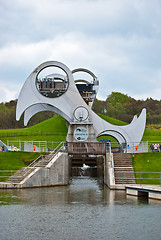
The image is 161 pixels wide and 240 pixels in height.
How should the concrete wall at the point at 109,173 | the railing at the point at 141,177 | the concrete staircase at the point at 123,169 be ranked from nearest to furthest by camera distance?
1. the railing at the point at 141,177
2. the concrete wall at the point at 109,173
3. the concrete staircase at the point at 123,169

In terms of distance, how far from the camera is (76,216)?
19.2 meters

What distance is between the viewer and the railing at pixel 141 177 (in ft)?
95.6

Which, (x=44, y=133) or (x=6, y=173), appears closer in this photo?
(x=6, y=173)

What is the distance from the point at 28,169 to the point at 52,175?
2.13m

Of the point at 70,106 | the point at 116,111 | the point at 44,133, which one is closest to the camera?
the point at 70,106

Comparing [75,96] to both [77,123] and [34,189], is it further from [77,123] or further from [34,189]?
[34,189]

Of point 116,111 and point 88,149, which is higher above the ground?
point 116,111

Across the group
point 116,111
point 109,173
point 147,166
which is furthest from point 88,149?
point 116,111

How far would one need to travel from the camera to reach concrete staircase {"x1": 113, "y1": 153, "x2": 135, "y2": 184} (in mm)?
29953

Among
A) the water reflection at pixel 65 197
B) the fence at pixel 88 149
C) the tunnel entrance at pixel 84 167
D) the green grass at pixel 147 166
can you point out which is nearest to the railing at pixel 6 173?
the water reflection at pixel 65 197

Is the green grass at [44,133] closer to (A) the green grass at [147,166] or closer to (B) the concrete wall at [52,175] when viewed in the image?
(A) the green grass at [147,166]

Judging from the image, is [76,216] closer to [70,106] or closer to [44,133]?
[70,106]

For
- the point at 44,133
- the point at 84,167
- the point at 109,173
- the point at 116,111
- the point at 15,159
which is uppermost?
the point at 116,111

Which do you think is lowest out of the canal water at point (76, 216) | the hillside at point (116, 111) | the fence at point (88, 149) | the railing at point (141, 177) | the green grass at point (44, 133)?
the canal water at point (76, 216)
